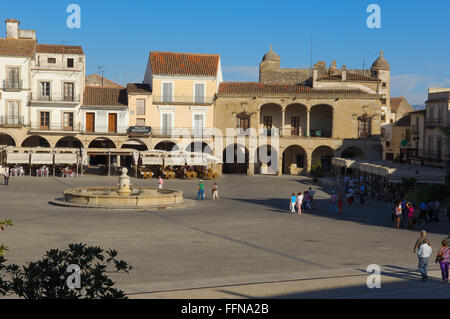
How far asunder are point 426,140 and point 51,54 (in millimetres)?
30702

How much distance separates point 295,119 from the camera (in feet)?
178

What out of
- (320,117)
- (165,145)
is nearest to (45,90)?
(165,145)

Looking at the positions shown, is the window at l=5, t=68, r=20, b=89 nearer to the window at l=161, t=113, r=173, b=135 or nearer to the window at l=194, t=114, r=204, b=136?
the window at l=161, t=113, r=173, b=135

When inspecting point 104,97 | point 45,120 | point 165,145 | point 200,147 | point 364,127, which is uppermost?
point 104,97

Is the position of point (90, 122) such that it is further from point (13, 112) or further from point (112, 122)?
point (13, 112)

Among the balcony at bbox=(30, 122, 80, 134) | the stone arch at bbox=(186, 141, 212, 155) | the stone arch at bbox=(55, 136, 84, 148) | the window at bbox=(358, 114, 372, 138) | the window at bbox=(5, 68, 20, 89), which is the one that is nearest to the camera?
the window at bbox=(5, 68, 20, 89)

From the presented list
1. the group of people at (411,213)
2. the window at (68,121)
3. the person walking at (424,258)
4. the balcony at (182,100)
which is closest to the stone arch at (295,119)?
the balcony at (182,100)

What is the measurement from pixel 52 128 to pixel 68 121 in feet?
4.60

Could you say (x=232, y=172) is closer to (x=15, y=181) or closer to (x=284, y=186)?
(x=284, y=186)

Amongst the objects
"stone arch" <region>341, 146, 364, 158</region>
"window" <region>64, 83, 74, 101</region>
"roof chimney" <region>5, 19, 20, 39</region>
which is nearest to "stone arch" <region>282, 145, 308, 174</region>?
"stone arch" <region>341, 146, 364, 158</region>

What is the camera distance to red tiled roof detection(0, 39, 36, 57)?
48375mm

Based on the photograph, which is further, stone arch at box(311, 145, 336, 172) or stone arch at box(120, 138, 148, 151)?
stone arch at box(311, 145, 336, 172)

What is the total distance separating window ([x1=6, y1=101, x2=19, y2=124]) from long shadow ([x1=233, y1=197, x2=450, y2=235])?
2332 cm
